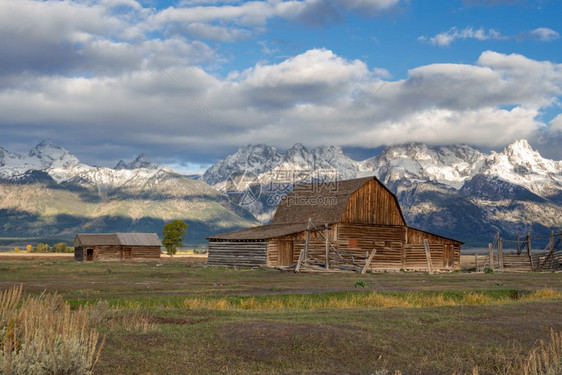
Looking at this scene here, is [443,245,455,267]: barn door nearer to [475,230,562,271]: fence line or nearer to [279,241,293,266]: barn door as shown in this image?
[475,230,562,271]: fence line

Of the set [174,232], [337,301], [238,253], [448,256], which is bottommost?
[337,301]

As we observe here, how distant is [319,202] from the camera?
6156 cm

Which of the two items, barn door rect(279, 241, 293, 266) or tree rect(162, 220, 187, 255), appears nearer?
barn door rect(279, 241, 293, 266)

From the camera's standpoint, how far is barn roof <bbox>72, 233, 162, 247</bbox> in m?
92.6

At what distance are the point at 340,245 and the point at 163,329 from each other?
42.8 meters

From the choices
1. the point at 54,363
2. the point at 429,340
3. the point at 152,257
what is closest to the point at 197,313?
the point at 429,340

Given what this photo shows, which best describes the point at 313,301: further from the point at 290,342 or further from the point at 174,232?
the point at 174,232

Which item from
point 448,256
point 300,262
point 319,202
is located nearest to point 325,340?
point 300,262

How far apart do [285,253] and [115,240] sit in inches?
1900

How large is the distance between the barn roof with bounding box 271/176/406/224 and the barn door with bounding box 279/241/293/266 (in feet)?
15.6

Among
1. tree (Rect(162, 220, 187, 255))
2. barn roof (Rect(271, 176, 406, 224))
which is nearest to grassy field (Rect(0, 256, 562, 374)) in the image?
barn roof (Rect(271, 176, 406, 224))

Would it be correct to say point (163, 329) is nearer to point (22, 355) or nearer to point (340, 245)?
point (22, 355)

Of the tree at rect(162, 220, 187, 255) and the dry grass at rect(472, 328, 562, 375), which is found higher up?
the tree at rect(162, 220, 187, 255)

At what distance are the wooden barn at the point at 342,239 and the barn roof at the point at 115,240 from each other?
3616cm
